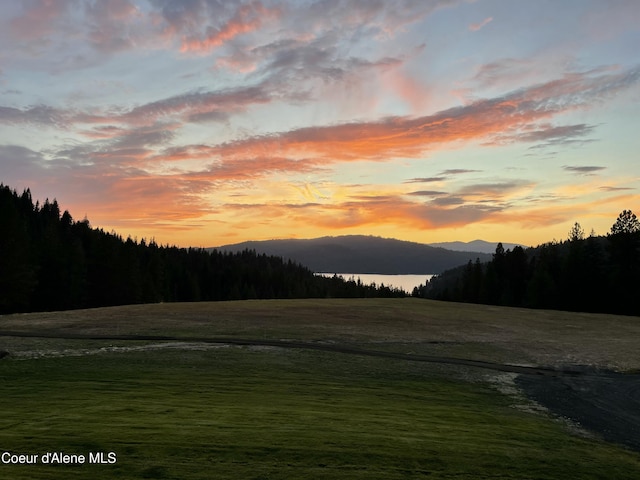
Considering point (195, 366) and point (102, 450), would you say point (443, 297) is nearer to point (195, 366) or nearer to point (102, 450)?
point (195, 366)

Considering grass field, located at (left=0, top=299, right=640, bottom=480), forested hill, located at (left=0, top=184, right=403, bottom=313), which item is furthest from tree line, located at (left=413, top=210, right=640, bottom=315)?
forested hill, located at (left=0, top=184, right=403, bottom=313)

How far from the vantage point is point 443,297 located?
15712 cm

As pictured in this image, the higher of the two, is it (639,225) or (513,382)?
(639,225)

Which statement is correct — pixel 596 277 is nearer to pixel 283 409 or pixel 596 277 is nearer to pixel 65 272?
pixel 283 409

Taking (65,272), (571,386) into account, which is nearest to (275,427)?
(571,386)

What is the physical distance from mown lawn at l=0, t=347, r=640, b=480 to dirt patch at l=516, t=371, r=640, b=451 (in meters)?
1.97

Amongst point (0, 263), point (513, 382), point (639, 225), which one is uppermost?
point (639, 225)

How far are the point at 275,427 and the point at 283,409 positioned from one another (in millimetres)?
3508

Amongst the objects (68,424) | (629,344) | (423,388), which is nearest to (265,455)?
(68,424)

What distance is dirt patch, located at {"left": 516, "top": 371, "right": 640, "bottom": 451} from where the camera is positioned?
2092 centimetres

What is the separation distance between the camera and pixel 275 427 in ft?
52.0

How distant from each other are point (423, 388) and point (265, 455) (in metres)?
16.3

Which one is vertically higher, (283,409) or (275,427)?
(275,427)

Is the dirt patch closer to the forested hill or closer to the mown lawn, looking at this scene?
the mown lawn
